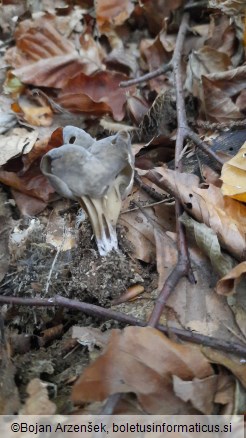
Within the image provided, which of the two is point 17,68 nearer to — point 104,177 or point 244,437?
point 104,177

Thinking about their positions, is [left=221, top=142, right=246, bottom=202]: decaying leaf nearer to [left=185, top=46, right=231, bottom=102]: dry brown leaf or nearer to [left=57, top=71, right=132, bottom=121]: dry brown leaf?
[left=185, top=46, right=231, bottom=102]: dry brown leaf

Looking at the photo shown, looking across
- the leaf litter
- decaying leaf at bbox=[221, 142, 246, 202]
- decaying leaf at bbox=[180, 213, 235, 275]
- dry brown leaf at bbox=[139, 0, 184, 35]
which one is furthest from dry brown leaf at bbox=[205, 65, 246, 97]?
decaying leaf at bbox=[180, 213, 235, 275]

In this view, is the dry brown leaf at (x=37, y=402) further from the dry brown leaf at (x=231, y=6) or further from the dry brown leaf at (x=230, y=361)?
the dry brown leaf at (x=231, y=6)

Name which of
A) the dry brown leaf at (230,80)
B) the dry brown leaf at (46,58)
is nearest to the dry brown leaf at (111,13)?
the dry brown leaf at (46,58)

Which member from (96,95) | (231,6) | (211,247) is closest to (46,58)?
(96,95)

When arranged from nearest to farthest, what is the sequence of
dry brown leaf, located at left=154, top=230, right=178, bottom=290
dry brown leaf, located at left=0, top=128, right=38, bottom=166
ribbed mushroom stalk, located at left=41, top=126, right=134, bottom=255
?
ribbed mushroom stalk, located at left=41, top=126, right=134, bottom=255 → dry brown leaf, located at left=154, top=230, right=178, bottom=290 → dry brown leaf, located at left=0, top=128, right=38, bottom=166

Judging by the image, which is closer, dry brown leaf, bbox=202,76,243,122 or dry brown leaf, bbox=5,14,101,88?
dry brown leaf, bbox=202,76,243,122
